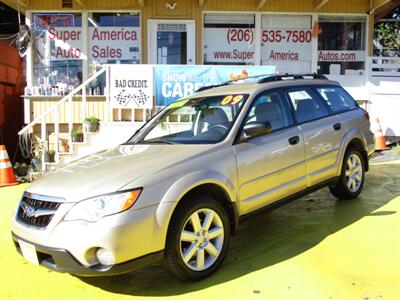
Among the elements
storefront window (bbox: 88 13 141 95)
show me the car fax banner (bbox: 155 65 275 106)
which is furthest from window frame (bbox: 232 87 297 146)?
storefront window (bbox: 88 13 141 95)

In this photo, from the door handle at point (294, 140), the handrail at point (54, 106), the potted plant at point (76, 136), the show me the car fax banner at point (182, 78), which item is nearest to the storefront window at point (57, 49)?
the handrail at point (54, 106)

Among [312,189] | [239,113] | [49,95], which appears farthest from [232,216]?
[49,95]

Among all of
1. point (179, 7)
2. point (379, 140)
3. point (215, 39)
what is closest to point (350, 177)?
point (379, 140)

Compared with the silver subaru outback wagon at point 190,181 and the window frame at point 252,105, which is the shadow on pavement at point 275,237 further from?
the window frame at point 252,105

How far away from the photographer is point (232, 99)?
15.4ft

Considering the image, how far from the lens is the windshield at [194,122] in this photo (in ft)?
14.4

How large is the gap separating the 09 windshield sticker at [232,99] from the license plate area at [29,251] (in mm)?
2324

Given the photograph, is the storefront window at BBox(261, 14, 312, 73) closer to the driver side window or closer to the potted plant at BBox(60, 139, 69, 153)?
the potted plant at BBox(60, 139, 69, 153)

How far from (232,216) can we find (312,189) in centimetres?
139

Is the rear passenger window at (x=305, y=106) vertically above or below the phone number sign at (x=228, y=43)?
below

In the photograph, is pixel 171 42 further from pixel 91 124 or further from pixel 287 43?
pixel 91 124

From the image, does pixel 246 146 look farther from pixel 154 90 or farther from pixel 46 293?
pixel 154 90

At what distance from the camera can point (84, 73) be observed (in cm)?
1096

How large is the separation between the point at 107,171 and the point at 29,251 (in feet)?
2.81
